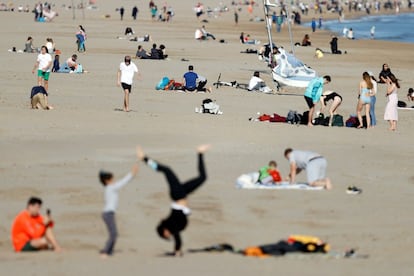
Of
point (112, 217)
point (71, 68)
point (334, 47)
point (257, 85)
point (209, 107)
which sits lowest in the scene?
point (334, 47)

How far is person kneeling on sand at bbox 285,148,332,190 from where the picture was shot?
15.9 metres

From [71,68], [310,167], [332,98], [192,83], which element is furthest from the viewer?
[71,68]

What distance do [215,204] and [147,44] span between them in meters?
33.8

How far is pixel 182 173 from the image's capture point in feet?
55.4

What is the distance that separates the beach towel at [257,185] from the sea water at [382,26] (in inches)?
1790

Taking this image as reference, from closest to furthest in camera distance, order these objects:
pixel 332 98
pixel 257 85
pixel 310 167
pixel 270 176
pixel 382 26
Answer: pixel 310 167, pixel 270 176, pixel 332 98, pixel 257 85, pixel 382 26

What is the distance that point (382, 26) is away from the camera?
80.1 meters

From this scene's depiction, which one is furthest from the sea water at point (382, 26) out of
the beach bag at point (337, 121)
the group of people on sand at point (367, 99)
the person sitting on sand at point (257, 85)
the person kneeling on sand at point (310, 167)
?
the person kneeling on sand at point (310, 167)

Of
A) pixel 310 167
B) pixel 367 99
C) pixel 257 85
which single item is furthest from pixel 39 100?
pixel 310 167

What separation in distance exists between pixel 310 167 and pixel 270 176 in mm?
566

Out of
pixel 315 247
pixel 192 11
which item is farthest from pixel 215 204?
pixel 192 11

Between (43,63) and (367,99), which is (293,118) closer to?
(367,99)

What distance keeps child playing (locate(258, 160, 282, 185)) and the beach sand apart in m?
0.32

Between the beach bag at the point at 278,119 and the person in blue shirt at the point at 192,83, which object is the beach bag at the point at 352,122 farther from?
the person in blue shirt at the point at 192,83
